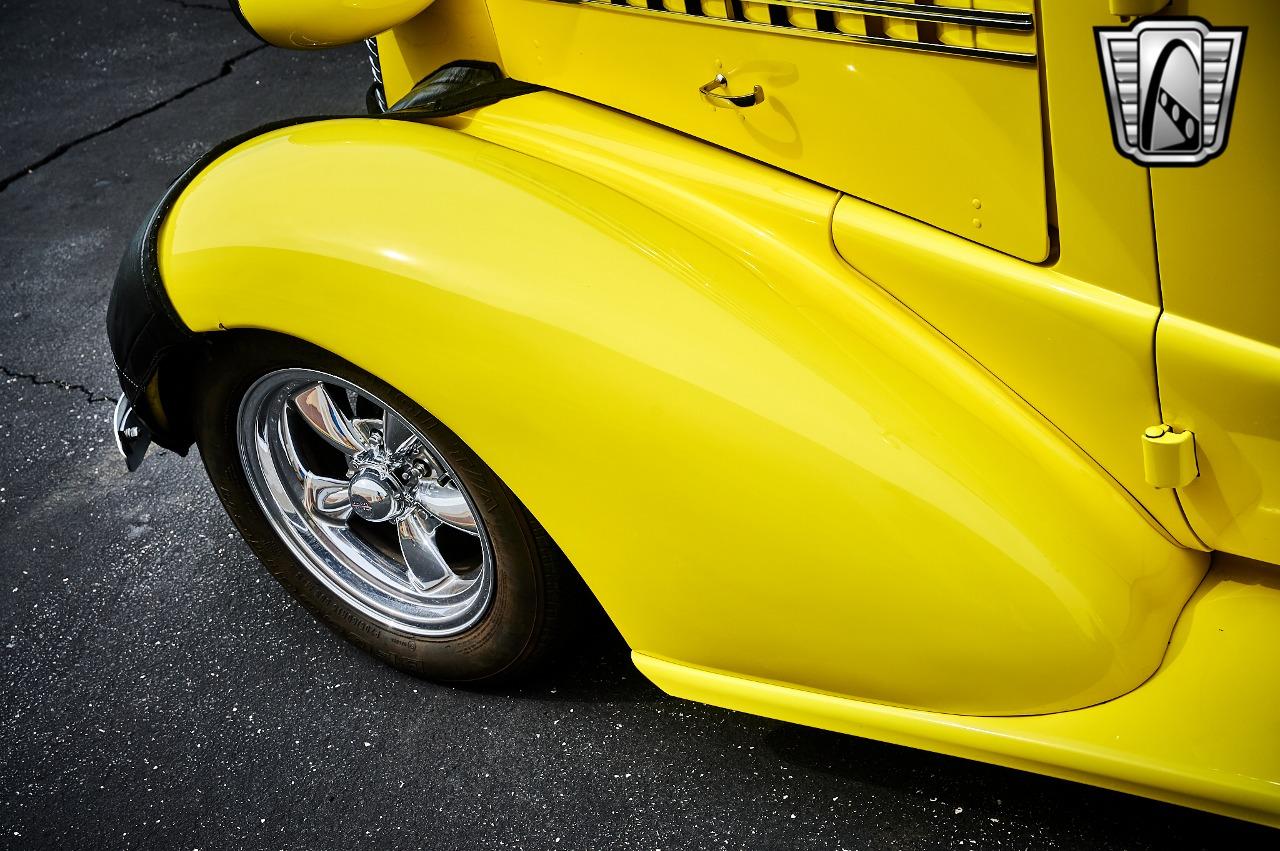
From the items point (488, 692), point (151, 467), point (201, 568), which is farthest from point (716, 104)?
point (151, 467)

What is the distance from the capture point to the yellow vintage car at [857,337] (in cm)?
130

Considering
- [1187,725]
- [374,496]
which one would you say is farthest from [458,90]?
[1187,725]

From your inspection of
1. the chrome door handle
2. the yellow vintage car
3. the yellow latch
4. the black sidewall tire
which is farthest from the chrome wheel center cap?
the yellow latch

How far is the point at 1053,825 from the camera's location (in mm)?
1678

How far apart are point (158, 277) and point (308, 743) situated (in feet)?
2.68

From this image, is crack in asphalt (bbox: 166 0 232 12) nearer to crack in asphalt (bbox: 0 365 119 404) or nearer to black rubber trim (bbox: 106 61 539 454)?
crack in asphalt (bbox: 0 365 119 404)

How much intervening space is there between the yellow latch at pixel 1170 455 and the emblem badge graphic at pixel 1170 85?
32cm

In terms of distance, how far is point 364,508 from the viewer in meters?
2.09

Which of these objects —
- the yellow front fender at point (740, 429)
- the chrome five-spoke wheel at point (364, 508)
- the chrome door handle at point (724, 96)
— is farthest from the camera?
the chrome five-spoke wheel at point (364, 508)

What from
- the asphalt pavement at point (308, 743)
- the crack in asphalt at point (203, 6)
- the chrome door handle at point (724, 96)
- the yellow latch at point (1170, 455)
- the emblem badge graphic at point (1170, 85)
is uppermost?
the emblem badge graphic at point (1170, 85)

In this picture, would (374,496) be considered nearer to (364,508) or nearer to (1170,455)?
(364,508)

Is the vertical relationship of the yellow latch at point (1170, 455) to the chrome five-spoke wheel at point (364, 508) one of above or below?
above

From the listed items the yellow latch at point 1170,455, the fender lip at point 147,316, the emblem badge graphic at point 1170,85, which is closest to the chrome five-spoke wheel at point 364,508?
the fender lip at point 147,316

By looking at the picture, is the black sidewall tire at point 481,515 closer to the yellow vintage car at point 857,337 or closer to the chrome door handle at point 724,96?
the yellow vintage car at point 857,337
